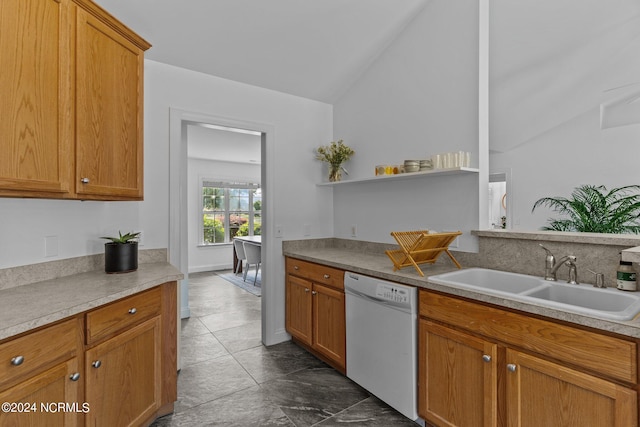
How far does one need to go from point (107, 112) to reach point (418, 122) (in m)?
2.18

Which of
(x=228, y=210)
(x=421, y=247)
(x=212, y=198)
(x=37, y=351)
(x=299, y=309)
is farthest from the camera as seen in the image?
(x=228, y=210)

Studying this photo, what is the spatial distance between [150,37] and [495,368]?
2.93m

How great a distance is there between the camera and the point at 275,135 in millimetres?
3090

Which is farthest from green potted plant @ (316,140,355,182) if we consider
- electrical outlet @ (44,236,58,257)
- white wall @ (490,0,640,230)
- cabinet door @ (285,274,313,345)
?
electrical outlet @ (44,236,58,257)

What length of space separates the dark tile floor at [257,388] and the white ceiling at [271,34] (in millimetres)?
A: 2453

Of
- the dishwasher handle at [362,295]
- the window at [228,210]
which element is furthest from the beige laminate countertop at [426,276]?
the window at [228,210]

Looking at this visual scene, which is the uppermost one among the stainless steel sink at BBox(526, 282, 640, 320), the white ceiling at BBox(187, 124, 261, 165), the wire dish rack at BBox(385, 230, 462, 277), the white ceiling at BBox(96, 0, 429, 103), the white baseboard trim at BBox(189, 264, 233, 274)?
the white ceiling at BBox(96, 0, 429, 103)

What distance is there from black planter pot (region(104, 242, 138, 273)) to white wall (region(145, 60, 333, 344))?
20.2 inches

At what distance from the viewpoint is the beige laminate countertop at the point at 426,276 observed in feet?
3.80

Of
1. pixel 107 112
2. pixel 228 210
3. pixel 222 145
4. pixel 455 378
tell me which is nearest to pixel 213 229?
pixel 228 210

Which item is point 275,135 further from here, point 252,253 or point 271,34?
point 252,253

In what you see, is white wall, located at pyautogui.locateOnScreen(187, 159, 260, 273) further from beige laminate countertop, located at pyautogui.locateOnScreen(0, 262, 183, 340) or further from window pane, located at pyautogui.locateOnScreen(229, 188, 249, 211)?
beige laminate countertop, located at pyautogui.locateOnScreen(0, 262, 183, 340)

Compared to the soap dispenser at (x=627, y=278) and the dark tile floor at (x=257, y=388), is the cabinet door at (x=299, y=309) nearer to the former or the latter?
the dark tile floor at (x=257, y=388)

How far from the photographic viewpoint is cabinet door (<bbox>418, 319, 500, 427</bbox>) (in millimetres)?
1520
